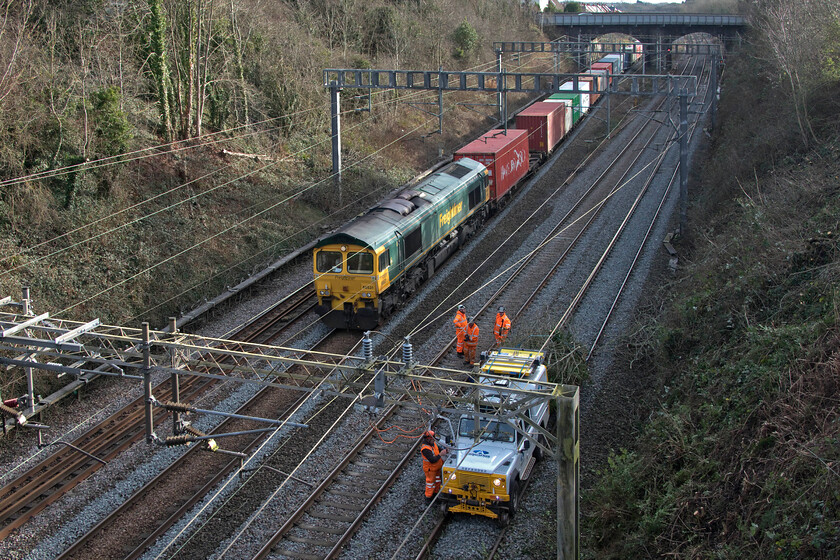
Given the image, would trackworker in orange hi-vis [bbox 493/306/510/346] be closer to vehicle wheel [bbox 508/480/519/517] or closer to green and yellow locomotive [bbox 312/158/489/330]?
green and yellow locomotive [bbox 312/158/489/330]

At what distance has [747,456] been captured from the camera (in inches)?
430

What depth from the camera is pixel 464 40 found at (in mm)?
51781

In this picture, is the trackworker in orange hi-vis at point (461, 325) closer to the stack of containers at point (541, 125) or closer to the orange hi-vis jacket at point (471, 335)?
the orange hi-vis jacket at point (471, 335)

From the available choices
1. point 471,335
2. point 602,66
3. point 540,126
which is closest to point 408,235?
point 471,335

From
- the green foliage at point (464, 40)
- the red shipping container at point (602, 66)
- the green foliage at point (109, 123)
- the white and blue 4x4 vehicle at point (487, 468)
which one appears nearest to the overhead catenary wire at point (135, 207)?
the green foliage at point (109, 123)

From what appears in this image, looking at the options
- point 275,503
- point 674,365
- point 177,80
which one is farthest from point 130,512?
point 177,80

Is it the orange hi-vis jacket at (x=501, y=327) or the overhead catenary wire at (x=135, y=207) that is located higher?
the overhead catenary wire at (x=135, y=207)

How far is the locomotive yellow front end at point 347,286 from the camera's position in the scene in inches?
779

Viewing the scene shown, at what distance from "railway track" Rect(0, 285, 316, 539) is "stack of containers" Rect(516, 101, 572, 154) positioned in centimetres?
2402

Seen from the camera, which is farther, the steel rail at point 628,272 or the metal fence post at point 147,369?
the steel rail at point 628,272

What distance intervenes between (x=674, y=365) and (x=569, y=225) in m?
13.2

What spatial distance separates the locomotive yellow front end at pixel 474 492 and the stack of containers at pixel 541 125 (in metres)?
27.1

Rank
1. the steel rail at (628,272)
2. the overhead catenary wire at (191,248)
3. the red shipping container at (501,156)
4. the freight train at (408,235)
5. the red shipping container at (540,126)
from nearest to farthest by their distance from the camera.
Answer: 1. the steel rail at (628,272)
2. the overhead catenary wire at (191,248)
3. the freight train at (408,235)
4. the red shipping container at (501,156)
5. the red shipping container at (540,126)

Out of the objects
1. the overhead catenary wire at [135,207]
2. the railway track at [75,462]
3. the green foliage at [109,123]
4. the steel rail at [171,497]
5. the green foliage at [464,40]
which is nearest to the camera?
the steel rail at [171,497]
